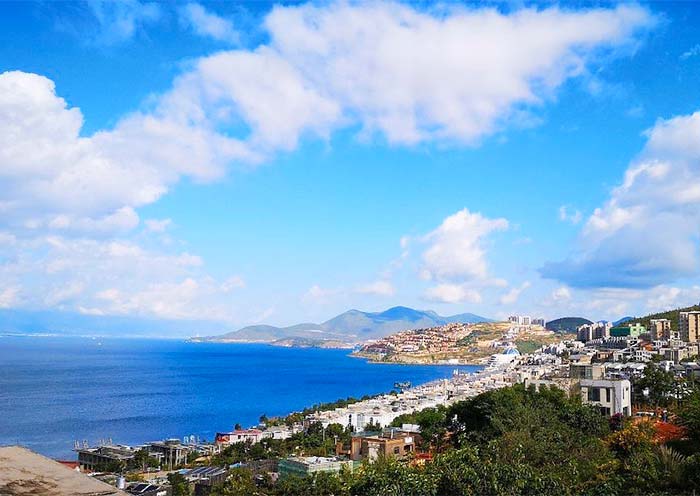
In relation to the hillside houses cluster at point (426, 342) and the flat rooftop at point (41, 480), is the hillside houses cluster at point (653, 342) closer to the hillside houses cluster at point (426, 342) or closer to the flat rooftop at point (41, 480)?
the flat rooftop at point (41, 480)

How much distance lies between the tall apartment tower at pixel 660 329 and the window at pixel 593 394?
927 inches

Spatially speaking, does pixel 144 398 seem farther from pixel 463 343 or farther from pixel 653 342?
pixel 463 343

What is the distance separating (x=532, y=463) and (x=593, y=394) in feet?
28.8

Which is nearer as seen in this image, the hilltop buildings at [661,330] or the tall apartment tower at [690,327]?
the tall apartment tower at [690,327]

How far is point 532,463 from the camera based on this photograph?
8492 millimetres

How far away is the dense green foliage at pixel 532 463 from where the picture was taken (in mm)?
6332

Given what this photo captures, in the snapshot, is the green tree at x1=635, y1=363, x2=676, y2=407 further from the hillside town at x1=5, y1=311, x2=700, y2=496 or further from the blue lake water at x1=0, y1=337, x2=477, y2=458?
the blue lake water at x1=0, y1=337, x2=477, y2=458

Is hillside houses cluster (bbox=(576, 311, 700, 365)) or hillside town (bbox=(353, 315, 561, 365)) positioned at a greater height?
hillside houses cluster (bbox=(576, 311, 700, 365))

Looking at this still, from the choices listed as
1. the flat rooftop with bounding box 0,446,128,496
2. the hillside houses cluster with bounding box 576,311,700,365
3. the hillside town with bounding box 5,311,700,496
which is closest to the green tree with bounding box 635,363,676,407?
the hillside town with bounding box 5,311,700,496

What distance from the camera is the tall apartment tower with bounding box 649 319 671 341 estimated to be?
3738cm

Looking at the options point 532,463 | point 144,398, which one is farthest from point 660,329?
point 532,463

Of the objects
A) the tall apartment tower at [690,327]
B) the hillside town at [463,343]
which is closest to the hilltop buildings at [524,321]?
the hillside town at [463,343]

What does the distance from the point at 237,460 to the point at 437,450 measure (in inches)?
229

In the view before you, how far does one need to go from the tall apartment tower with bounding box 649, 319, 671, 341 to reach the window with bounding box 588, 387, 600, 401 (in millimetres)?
23551
